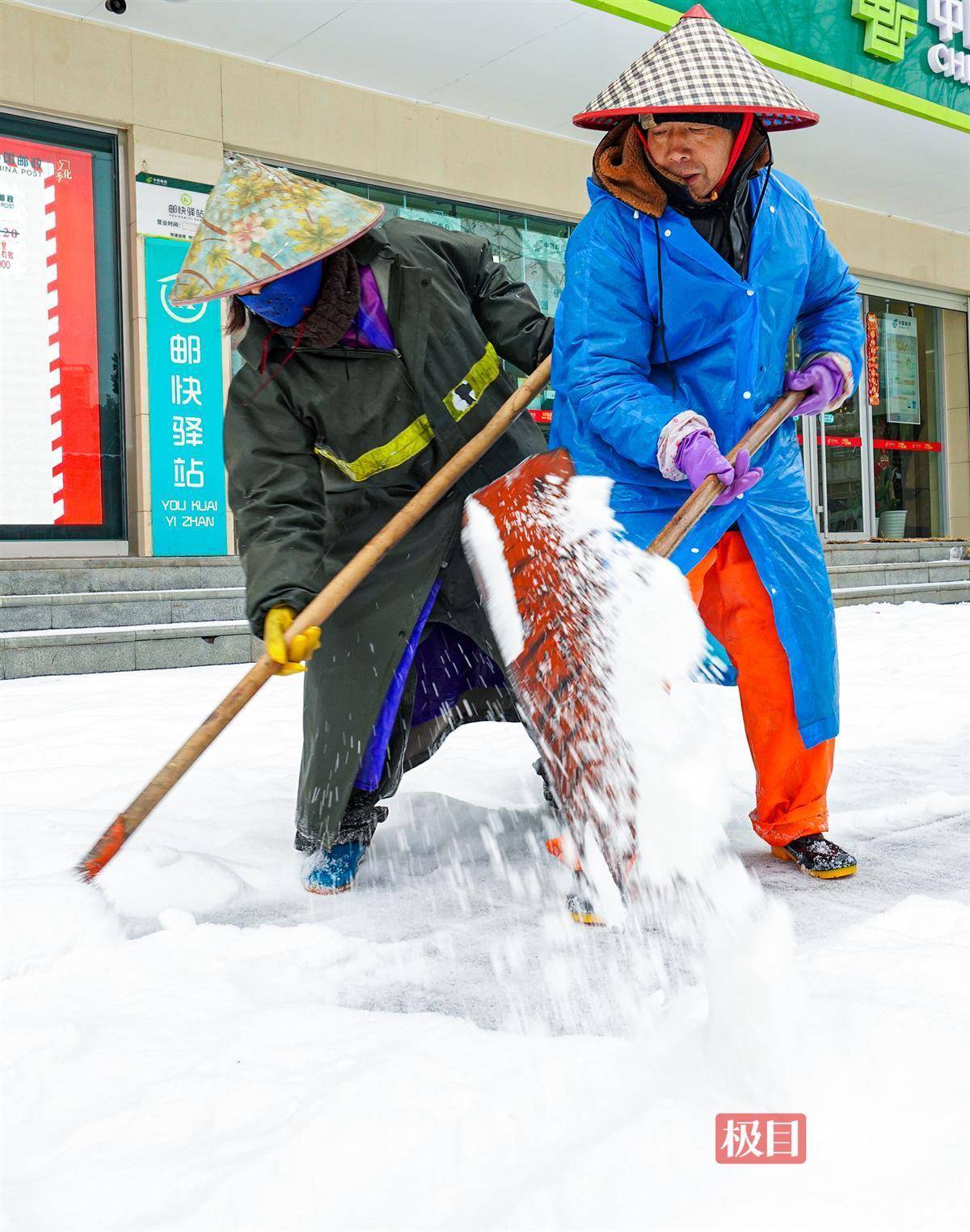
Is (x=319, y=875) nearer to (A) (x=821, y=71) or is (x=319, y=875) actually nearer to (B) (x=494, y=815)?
(B) (x=494, y=815)

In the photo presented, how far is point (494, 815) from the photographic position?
3014 mm

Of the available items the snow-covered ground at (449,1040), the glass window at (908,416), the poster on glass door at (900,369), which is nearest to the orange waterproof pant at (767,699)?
the snow-covered ground at (449,1040)

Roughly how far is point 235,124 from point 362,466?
536 centimetres

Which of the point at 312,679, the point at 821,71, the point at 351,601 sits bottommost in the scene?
the point at 312,679

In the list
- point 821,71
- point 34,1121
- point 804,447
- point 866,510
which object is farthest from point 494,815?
point 866,510

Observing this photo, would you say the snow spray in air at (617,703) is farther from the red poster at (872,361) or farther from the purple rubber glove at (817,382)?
the red poster at (872,361)

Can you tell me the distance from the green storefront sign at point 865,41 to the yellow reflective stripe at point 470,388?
5.19 m

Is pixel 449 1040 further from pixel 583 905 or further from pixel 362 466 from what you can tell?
pixel 362 466

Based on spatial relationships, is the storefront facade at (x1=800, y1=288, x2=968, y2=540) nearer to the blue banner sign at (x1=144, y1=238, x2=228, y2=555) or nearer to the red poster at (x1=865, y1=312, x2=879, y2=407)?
the red poster at (x1=865, y1=312, x2=879, y2=407)

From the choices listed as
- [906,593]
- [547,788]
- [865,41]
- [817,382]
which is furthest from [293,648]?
[906,593]

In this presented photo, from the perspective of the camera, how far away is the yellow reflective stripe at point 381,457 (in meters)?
2.53

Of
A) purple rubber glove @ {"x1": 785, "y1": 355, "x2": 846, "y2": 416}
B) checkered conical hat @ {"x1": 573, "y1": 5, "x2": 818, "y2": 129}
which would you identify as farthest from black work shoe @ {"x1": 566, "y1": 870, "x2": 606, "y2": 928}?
checkered conical hat @ {"x1": 573, "y1": 5, "x2": 818, "y2": 129}

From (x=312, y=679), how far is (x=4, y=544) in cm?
454

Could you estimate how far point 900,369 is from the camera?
1197 cm
